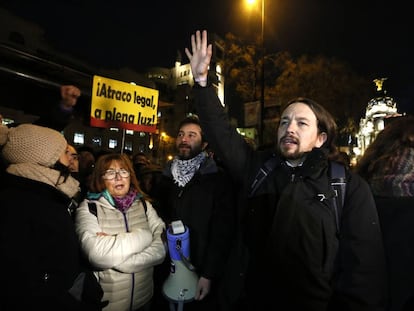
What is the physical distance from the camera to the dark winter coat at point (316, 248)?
192 centimetres

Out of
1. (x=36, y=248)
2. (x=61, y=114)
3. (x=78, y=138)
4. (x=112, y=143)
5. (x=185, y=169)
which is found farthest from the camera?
(x=112, y=143)

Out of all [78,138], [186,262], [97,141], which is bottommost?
[186,262]

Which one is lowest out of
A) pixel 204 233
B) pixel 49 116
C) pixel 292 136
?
pixel 204 233

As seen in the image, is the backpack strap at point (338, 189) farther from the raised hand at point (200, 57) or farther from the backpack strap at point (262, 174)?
the raised hand at point (200, 57)

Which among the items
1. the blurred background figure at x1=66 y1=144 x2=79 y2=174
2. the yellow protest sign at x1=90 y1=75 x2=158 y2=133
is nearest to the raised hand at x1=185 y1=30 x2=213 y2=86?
the blurred background figure at x1=66 y1=144 x2=79 y2=174

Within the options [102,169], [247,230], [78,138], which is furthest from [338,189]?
[78,138]

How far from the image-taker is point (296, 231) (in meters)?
2.03

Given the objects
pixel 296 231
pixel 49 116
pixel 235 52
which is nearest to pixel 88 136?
pixel 235 52

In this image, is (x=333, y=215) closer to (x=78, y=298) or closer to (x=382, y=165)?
(x=382, y=165)

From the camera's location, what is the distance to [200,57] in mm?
2387

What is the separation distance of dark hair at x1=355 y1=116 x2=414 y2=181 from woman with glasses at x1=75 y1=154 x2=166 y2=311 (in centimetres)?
218

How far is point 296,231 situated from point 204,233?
1.29 meters

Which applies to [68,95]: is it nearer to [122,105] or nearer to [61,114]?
[61,114]

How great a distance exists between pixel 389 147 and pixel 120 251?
252 centimetres
